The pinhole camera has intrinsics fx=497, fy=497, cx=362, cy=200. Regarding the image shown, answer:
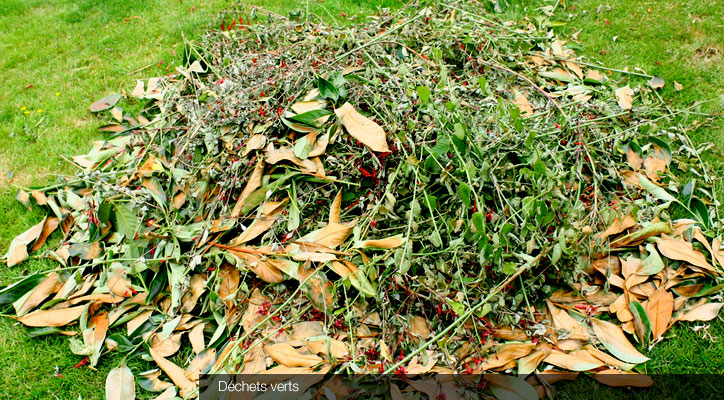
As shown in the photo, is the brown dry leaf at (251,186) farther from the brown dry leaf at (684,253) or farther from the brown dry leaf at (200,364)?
the brown dry leaf at (684,253)

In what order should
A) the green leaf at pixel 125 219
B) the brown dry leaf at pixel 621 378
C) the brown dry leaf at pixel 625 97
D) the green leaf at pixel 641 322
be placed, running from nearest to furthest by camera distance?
the brown dry leaf at pixel 621 378
the green leaf at pixel 641 322
the green leaf at pixel 125 219
the brown dry leaf at pixel 625 97

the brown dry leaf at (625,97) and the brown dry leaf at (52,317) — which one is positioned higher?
the brown dry leaf at (625,97)

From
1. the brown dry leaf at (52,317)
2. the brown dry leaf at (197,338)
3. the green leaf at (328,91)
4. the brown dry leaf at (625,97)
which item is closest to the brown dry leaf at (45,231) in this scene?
the brown dry leaf at (52,317)

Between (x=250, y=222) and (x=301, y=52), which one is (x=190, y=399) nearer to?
(x=250, y=222)

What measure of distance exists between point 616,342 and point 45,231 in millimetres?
2888

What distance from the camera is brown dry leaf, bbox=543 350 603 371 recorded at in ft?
6.41

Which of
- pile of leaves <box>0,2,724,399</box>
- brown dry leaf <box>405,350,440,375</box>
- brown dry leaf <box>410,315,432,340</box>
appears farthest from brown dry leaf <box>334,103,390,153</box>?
brown dry leaf <box>405,350,440,375</box>

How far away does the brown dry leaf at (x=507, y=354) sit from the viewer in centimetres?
196

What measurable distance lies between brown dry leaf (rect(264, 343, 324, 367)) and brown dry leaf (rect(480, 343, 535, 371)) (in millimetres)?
671

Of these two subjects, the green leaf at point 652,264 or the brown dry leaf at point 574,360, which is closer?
the brown dry leaf at point 574,360

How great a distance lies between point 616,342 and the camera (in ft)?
6.72

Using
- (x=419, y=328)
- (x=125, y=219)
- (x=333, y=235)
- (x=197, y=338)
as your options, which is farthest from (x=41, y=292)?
(x=419, y=328)

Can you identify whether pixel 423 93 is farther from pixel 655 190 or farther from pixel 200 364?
pixel 200 364

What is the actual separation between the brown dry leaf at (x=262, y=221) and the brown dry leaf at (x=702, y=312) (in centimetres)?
183
